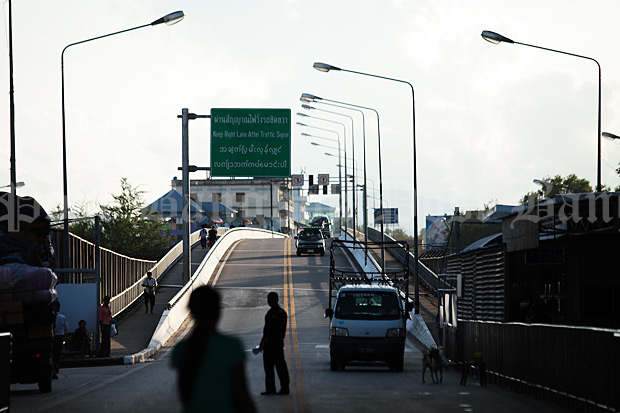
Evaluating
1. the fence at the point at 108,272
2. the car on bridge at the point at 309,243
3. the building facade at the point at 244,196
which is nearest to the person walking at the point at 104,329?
the fence at the point at 108,272

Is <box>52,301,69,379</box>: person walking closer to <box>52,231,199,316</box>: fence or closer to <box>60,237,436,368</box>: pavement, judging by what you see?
<box>60,237,436,368</box>: pavement

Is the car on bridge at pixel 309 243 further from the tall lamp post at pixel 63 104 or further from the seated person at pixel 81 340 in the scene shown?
the seated person at pixel 81 340

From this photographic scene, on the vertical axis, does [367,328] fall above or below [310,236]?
below

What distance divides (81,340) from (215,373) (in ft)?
71.1

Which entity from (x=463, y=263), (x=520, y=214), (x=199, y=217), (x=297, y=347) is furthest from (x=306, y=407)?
(x=199, y=217)

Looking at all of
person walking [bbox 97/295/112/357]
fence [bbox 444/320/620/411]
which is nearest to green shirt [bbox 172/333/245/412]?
fence [bbox 444/320/620/411]

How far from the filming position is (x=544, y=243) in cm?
2561

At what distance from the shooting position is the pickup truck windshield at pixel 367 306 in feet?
79.1

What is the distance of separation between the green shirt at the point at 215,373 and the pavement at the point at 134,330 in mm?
20885

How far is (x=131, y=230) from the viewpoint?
8275 cm

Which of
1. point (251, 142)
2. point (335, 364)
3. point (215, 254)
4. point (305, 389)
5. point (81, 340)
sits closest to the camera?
point (305, 389)

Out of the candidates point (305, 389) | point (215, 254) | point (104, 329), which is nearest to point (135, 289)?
point (104, 329)

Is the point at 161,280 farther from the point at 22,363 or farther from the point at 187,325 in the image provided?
the point at 22,363

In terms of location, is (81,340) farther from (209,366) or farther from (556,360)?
(209,366)
